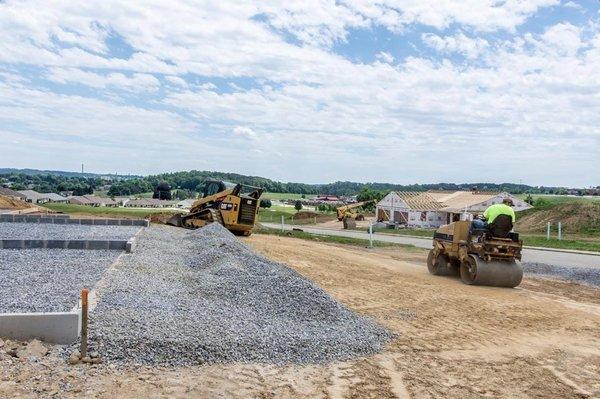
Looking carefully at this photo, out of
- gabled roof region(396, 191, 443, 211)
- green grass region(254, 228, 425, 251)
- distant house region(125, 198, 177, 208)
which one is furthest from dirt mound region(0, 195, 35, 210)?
distant house region(125, 198, 177, 208)

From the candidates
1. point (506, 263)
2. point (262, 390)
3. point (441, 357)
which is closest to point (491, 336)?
point (441, 357)

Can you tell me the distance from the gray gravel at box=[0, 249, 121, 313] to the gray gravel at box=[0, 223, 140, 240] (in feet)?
11.0

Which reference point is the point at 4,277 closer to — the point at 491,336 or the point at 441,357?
the point at 441,357

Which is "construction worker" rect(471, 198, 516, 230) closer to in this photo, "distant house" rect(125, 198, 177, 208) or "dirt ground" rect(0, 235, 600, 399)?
"dirt ground" rect(0, 235, 600, 399)

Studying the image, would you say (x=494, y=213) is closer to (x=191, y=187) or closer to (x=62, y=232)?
(x=62, y=232)

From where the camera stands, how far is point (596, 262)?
21.4m

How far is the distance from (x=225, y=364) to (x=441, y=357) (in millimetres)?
2983

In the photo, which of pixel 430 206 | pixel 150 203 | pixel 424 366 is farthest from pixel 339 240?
pixel 150 203

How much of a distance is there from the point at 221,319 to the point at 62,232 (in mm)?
11603

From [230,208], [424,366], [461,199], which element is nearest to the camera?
[424,366]

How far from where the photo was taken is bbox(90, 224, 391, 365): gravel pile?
671cm

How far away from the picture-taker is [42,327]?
21.5 feet

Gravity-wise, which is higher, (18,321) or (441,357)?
(18,321)

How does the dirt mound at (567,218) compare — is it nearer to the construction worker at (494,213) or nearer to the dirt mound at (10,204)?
the construction worker at (494,213)
